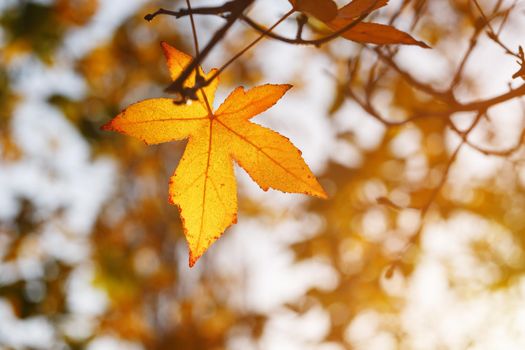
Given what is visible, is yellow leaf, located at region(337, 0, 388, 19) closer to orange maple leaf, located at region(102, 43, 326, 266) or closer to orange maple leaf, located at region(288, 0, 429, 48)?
orange maple leaf, located at region(288, 0, 429, 48)

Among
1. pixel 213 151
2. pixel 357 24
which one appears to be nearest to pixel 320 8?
pixel 357 24

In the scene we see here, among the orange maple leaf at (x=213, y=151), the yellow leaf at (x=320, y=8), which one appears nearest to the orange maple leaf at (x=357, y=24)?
the yellow leaf at (x=320, y=8)

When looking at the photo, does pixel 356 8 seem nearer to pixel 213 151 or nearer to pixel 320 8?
pixel 320 8

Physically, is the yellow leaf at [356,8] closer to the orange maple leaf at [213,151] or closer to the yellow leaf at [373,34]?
the yellow leaf at [373,34]

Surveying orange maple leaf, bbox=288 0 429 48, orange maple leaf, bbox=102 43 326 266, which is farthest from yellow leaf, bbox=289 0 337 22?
orange maple leaf, bbox=102 43 326 266

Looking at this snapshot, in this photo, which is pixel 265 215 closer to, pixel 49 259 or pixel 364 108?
pixel 49 259

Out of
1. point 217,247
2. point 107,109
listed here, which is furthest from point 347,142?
point 217,247
